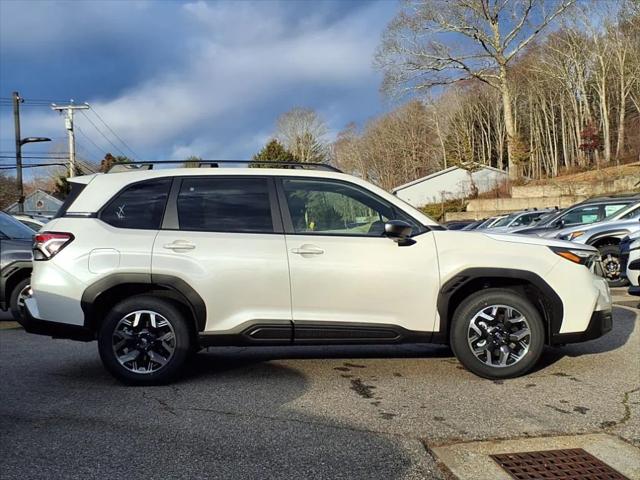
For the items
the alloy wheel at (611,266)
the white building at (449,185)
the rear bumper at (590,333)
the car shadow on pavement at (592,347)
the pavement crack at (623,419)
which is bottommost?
the pavement crack at (623,419)

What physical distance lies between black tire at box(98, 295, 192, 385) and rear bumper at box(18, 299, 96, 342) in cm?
17

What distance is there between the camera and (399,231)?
488 centimetres

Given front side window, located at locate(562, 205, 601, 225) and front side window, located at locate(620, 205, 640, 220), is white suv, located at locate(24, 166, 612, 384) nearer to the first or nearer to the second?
front side window, located at locate(620, 205, 640, 220)

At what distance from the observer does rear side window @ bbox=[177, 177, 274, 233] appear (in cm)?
511

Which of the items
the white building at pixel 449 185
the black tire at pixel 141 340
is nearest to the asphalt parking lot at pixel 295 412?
the black tire at pixel 141 340

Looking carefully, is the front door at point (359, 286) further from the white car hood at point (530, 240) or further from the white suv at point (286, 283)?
the white car hood at point (530, 240)

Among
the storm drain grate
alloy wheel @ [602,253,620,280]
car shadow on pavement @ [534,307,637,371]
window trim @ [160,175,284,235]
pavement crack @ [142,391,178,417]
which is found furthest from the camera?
alloy wheel @ [602,253,620,280]

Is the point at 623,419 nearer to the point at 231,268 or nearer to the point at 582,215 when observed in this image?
the point at 231,268

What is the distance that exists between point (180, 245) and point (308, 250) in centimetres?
110

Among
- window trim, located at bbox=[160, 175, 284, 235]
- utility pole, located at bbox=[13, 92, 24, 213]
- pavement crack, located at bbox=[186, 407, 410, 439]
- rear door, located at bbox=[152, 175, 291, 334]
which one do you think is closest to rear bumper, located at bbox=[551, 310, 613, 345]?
pavement crack, located at bbox=[186, 407, 410, 439]

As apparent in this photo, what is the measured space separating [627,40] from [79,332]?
50709 mm

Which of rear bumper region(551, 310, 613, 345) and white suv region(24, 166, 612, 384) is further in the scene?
rear bumper region(551, 310, 613, 345)

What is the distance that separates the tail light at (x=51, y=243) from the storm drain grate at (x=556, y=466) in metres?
3.78

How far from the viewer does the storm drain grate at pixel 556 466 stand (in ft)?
10.6
